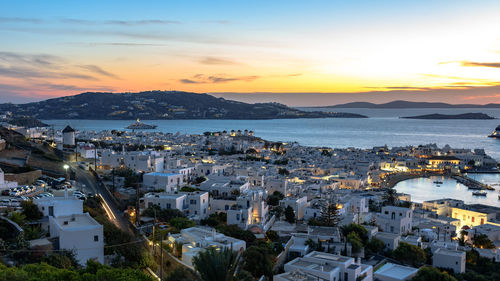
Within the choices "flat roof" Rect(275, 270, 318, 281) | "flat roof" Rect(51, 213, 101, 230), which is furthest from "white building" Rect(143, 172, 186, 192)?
"flat roof" Rect(275, 270, 318, 281)

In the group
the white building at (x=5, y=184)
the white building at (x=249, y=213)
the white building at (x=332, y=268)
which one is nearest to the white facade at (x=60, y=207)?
the white building at (x=5, y=184)

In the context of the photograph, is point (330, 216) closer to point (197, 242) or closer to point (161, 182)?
point (197, 242)

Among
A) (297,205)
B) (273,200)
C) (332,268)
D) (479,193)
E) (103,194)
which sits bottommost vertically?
(479,193)

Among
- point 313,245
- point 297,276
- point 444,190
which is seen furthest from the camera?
point 444,190

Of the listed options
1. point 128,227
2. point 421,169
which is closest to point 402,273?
point 128,227

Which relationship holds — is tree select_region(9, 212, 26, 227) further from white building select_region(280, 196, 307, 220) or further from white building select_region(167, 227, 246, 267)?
white building select_region(280, 196, 307, 220)

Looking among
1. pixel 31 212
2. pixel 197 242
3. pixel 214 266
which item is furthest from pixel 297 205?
pixel 214 266
